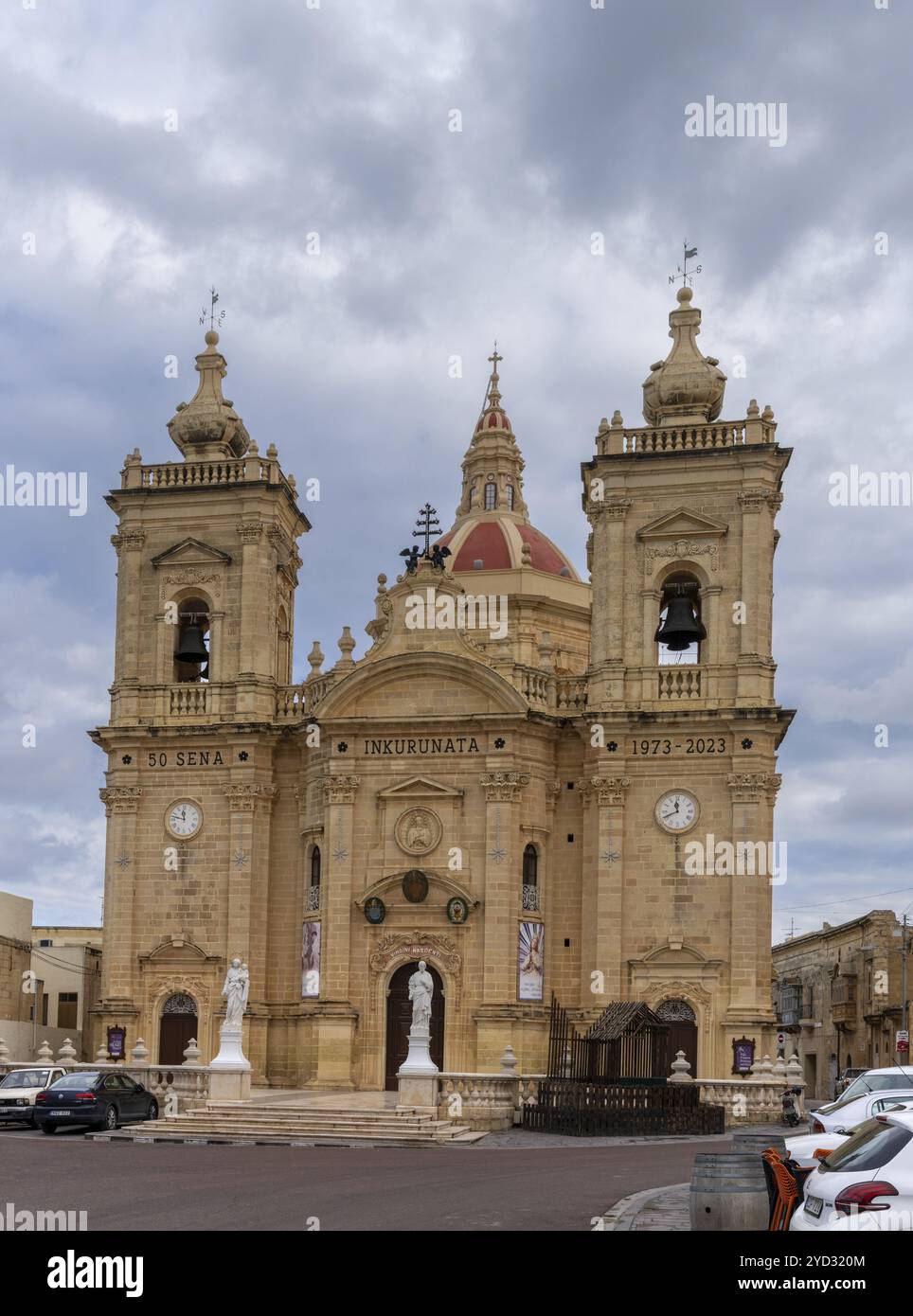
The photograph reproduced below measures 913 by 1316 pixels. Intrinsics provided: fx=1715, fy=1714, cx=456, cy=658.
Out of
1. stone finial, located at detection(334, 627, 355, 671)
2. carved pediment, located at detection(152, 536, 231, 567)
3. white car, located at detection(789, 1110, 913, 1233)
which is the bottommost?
white car, located at detection(789, 1110, 913, 1233)

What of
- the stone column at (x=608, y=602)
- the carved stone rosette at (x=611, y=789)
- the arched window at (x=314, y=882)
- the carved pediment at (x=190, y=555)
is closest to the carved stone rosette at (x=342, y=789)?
the arched window at (x=314, y=882)

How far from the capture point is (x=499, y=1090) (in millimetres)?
33188

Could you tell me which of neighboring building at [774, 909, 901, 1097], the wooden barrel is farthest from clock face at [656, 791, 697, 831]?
the wooden barrel

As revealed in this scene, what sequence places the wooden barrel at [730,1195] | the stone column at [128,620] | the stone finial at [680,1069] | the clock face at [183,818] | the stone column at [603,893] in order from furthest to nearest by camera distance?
1. the stone column at [128,620]
2. the clock face at [183,818]
3. the stone column at [603,893]
4. the stone finial at [680,1069]
5. the wooden barrel at [730,1195]

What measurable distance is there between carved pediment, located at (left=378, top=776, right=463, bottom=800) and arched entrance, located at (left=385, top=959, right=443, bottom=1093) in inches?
159

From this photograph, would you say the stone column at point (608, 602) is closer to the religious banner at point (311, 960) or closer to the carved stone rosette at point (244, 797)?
the carved stone rosette at point (244, 797)

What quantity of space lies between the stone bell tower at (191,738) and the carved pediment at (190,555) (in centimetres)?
4

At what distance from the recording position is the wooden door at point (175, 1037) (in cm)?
4288

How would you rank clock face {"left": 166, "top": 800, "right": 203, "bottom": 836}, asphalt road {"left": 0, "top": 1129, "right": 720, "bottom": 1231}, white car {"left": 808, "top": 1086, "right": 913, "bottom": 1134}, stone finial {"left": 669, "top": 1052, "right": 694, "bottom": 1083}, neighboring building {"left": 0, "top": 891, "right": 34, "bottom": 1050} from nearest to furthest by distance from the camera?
asphalt road {"left": 0, "top": 1129, "right": 720, "bottom": 1231} < white car {"left": 808, "top": 1086, "right": 913, "bottom": 1134} < stone finial {"left": 669, "top": 1052, "right": 694, "bottom": 1083} < clock face {"left": 166, "top": 800, "right": 203, "bottom": 836} < neighboring building {"left": 0, "top": 891, "right": 34, "bottom": 1050}

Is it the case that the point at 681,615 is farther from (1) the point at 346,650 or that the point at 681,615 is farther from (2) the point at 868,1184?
(2) the point at 868,1184

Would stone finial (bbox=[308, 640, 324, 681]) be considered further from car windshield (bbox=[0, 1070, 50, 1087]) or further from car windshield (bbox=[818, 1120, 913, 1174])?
car windshield (bbox=[818, 1120, 913, 1174])

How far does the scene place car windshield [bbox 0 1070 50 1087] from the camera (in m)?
33.0

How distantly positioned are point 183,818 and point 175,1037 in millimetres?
5513

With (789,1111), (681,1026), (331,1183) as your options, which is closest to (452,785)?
(681,1026)
